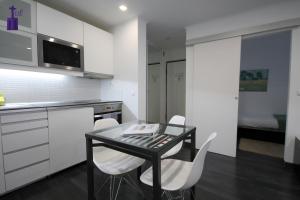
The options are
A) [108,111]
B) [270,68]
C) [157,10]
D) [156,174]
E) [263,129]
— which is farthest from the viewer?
[270,68]

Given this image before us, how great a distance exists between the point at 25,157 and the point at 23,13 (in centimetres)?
177

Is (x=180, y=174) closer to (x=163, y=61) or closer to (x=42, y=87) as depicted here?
(x=42, y=87)

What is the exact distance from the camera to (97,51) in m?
2.71

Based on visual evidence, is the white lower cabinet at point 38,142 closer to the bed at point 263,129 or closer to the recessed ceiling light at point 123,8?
the recessed ceiling light at point 123,8

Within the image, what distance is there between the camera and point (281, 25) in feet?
7.10

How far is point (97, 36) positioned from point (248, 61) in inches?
166

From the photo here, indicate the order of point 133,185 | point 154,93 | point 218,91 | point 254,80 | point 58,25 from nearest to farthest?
point 133,185, point 58,25, point 218,91, point 254,80, point 154,93

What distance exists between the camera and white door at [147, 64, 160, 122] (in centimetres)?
522

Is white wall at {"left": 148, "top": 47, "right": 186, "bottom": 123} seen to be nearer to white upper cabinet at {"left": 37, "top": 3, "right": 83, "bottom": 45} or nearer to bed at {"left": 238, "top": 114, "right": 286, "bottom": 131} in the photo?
bed at {"left": 238, "top": 114, "right": 286, "bottom": 131}

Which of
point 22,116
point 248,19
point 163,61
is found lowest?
point 22,116

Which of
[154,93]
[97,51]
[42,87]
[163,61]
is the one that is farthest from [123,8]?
[154,93]

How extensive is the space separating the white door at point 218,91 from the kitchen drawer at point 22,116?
257cm

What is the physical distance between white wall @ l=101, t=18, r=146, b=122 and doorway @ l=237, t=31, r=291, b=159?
101 inches

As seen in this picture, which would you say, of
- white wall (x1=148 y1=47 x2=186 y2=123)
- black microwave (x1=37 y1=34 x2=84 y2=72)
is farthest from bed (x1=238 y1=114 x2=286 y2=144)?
black microwave (x1=37 y1=34 x2=84 y2=72)
